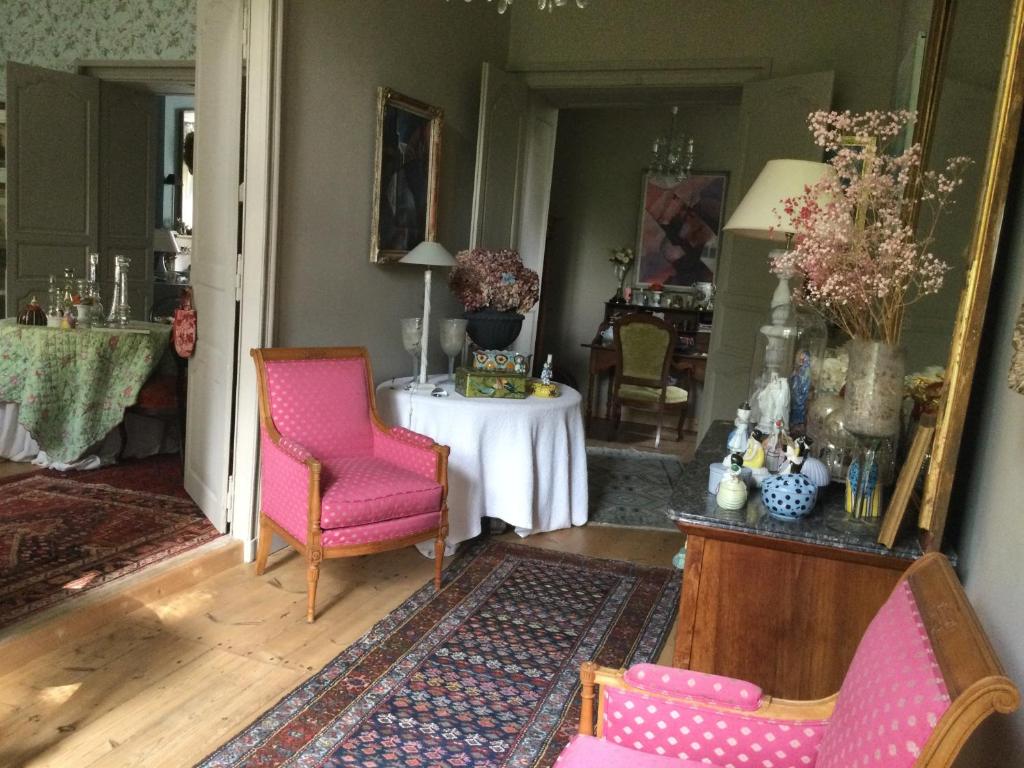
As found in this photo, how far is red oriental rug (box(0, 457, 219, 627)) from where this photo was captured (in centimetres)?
298

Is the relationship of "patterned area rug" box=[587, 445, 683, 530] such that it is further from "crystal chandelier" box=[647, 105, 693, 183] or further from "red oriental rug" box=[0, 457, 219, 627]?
"crystal chandelier" box=[647, 105, 693, 183]

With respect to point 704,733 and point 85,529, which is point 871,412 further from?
point 85,529

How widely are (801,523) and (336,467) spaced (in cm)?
199

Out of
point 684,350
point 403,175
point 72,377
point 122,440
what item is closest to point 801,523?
point 403,175

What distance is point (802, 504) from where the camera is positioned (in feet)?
6.05

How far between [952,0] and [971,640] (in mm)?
1895

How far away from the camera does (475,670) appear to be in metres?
2.70

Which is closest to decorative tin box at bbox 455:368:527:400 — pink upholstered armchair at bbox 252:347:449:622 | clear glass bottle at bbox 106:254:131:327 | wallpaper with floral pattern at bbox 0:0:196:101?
pink upholstered armchair at bbox 252:347:449:622

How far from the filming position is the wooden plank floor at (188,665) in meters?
2.20

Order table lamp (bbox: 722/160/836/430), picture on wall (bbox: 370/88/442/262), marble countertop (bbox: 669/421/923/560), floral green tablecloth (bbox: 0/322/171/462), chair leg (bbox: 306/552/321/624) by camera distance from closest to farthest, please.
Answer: marble countertop (bbox: 669/421/923/560) < table lamp (bbox: 722/160/836/430) < chair leg (bbox: 306/552/321/624) < picture on wall (bbox: 370/88/442/262) < floral green tablecloth (bbox: 0/322/171/462)

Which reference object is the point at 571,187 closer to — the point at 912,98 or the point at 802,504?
the point at 912,98

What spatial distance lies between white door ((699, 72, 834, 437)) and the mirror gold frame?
316 centimetres

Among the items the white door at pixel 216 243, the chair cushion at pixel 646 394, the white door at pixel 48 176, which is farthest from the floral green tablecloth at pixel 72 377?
the chair cushion at pixel 646 394

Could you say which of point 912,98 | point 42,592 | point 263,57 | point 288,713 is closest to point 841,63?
point 912,98
